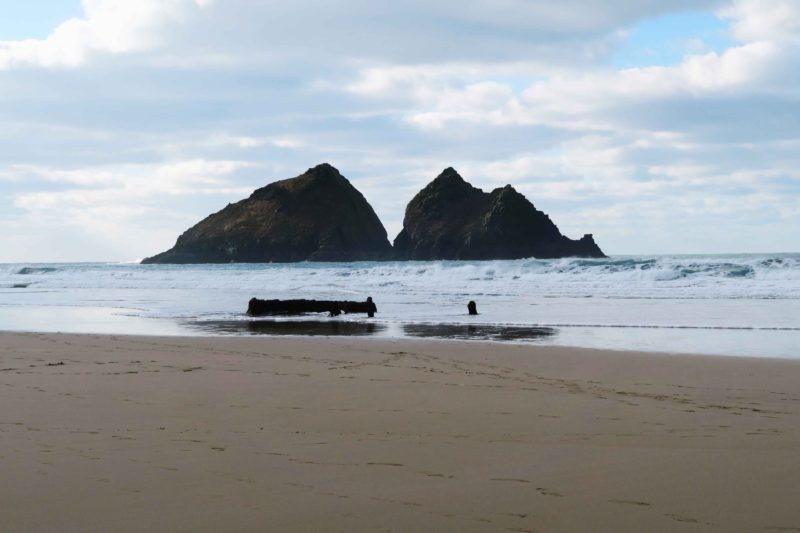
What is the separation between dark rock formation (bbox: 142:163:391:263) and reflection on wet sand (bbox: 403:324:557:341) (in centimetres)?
11742

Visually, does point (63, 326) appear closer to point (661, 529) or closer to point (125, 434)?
point (125, 434)

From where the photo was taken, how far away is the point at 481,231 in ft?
427

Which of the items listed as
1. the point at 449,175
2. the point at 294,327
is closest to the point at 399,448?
the point at 294,327

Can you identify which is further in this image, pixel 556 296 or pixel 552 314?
pixel 556 296

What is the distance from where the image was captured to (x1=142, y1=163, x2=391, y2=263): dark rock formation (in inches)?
5453

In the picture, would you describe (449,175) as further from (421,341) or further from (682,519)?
(682,519)

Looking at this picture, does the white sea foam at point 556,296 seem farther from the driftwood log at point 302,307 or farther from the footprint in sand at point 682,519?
the footprint in sand at point 682,519

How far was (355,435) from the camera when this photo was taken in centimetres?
561

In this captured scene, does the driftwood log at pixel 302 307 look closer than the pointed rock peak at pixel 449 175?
Yes

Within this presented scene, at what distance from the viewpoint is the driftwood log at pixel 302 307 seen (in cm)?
2011

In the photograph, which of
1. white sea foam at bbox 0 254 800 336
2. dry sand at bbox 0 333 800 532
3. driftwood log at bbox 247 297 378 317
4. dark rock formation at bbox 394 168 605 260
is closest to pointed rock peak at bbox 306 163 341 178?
dark rock formation at bbox 394 168 605 260

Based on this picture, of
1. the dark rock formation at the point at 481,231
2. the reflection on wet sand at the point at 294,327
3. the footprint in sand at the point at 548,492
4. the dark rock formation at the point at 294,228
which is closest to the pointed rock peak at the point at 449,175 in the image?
the dark rock formation at the point at 481,231

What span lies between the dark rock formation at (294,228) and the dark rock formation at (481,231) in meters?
9.07

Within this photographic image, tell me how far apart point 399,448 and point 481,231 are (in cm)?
12586
